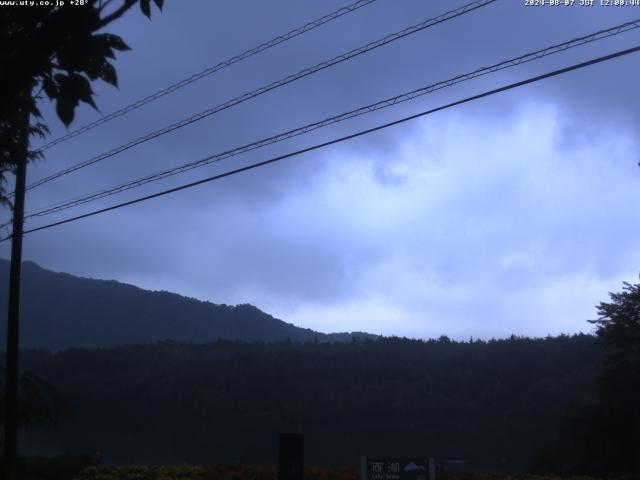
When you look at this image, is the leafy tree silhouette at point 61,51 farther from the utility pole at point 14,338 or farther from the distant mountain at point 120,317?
the distant mountain at point 120,317

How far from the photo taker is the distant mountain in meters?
118

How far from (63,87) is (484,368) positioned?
6493 cm

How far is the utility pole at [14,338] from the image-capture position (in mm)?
16125

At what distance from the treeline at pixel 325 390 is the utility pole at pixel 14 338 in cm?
1934

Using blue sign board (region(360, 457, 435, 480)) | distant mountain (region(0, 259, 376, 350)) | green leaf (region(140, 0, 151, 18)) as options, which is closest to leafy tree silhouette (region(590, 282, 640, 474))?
blue sign board (region(360, 457, 435, 480))

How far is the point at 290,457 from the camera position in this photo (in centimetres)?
1200

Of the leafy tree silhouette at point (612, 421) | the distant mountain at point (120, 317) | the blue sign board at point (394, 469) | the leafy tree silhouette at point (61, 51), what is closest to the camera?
the leafy tree silhouette at point (61, 51)

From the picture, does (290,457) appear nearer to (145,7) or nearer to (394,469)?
(394,469)

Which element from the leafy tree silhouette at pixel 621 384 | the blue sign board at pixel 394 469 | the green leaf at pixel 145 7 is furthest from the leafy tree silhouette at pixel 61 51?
the leafy tree silhouette at pixel 621 384

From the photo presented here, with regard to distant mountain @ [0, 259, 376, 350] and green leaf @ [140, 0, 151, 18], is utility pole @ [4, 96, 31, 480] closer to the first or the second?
green leaf @ [140, 0, 151, 18]

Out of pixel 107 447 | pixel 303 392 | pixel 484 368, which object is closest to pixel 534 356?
pixel 484 368

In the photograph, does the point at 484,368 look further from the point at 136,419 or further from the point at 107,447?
the point at 107,447

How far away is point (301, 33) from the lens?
1399cm

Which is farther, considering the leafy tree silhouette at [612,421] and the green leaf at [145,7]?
the leafy tree silhouette at [612,421]
